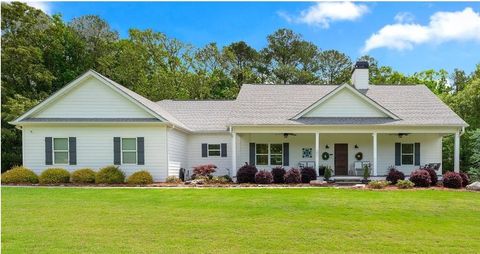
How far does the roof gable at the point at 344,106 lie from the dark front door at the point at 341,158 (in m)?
2.40

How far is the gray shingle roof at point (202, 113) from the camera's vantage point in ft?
85.7

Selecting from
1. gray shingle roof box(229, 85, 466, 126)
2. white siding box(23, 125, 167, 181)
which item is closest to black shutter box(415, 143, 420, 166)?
gray shingle roof box(229, 85, 466, 126)

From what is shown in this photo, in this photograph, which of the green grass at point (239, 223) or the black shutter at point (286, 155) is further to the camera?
the black shutter at point (286, 155)

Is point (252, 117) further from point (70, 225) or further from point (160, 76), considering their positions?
point (160, 76)

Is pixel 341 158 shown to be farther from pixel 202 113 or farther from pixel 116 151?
pixel 116 151

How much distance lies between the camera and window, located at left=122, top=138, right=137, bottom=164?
21.8 meters

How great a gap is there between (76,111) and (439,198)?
1638 centimetres

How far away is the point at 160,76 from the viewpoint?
39.1 metres

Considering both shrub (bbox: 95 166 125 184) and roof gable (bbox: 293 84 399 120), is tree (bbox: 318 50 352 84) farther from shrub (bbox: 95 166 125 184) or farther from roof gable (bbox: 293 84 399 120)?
shrub (bbox: 95 166 125 184)

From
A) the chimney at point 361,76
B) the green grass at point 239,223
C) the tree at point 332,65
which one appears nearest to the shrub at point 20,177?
the green grass at point 239,223

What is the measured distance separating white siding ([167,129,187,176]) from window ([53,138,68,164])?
497cm

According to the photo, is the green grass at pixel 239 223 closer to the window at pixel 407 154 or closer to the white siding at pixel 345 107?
the white siding at pixel 345 107

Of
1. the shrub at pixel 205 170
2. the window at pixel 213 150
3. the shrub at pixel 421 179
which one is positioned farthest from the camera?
the window at pixel 213 150

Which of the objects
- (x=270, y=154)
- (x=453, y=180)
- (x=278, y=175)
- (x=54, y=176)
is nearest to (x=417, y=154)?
(x=453, y=180)
